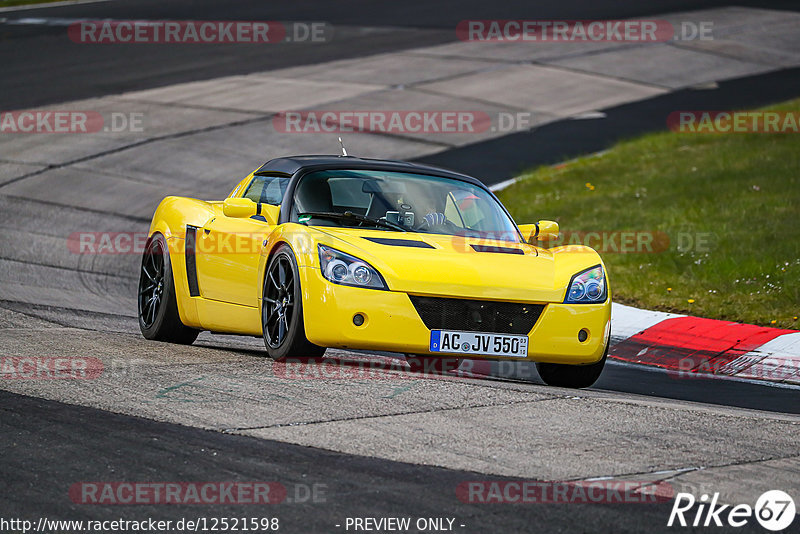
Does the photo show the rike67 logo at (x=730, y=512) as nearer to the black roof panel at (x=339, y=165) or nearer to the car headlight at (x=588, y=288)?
the car headlight at (x=588, y=288)

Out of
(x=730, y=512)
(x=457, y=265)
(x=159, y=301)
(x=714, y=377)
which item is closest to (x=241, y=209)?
(x=159, y=301)

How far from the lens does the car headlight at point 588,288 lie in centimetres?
784

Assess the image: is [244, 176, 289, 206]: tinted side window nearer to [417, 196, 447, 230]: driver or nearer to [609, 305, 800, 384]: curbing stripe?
[417, 196, 447, 230]: driver

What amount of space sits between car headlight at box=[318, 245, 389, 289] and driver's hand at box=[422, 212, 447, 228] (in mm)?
1179

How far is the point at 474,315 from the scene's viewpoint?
7.56 metres

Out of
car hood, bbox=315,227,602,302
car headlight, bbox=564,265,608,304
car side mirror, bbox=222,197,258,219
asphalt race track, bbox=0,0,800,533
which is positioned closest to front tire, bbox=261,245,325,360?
asphalt race track, bbox=0,0,800,533

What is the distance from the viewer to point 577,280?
312 inches

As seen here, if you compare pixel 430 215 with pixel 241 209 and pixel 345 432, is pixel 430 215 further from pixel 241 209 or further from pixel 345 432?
pixel 345 432

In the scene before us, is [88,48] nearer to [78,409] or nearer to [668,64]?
[668,64]

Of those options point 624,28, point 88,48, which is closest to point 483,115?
point 624,28

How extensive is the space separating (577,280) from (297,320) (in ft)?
5.70

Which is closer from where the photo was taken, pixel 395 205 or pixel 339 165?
pixel 395 205

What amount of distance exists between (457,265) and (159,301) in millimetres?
2784

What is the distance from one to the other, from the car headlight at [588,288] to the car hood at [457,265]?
0.04m
